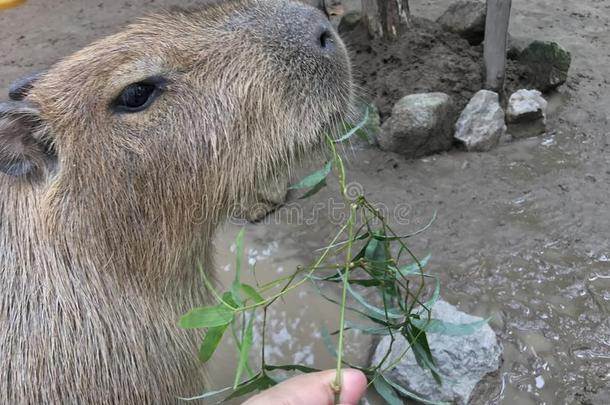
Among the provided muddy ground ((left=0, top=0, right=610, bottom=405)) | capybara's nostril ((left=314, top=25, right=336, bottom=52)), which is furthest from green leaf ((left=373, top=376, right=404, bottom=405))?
capybara's nostril ((left=314, top=25, right=336, bottom=52))

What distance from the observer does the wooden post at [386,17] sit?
186 inches

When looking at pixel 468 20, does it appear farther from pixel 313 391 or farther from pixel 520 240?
pixel 313 391

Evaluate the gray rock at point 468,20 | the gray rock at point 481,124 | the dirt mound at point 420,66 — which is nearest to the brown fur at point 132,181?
the gray rock at point 481,124

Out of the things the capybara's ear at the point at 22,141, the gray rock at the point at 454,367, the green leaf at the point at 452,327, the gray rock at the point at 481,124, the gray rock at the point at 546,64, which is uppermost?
the capybara's ear at the point at 22,141

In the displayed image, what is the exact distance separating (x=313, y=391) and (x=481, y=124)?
10.3 ft

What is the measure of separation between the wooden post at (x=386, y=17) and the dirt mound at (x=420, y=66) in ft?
0.26

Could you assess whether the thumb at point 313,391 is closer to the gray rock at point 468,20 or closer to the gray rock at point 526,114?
the gray rock at point 526,114

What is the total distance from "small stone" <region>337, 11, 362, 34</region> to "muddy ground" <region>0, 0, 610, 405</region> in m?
1.48

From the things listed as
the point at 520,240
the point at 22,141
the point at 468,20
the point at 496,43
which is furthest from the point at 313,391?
the point at 468,20

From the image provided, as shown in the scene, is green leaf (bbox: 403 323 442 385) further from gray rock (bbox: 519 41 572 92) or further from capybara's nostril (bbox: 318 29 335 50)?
gray rock (bbox: 519 41 572 92)

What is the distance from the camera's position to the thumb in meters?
1.39

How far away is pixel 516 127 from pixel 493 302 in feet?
5.76

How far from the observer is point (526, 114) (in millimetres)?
4172

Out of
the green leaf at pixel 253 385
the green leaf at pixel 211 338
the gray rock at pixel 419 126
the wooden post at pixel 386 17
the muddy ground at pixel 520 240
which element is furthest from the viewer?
the wooden post at pixel 386 17
